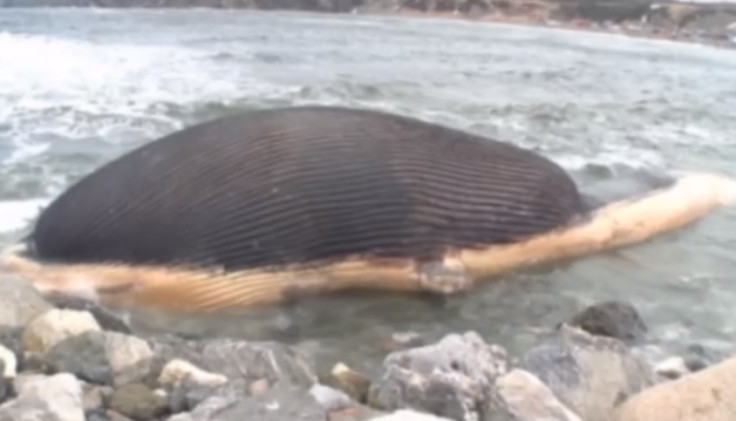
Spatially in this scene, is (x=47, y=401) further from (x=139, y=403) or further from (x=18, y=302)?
(x=18, y=302)

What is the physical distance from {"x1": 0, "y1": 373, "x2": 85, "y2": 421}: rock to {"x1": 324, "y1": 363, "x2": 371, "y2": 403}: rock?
3.97ft

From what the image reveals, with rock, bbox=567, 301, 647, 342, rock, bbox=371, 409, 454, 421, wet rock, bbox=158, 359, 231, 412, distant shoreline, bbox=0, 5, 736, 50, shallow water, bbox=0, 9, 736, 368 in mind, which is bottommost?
distant shoreline, bbox=0, 5, 736, 50

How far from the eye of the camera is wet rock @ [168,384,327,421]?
460 cm

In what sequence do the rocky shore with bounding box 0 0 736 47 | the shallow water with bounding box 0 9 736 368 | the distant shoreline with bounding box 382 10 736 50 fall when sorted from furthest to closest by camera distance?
the rocky shore with bounding box 0 0 736 47 → the distant shoreline with bounding box 382 10 736 50 → the shallow water with bounding box 0 9 736 368

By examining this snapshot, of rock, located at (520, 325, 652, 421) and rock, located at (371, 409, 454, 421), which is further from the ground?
rock, located at (371, 409, 454, 421)

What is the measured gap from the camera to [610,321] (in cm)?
679

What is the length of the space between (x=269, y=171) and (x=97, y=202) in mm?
975

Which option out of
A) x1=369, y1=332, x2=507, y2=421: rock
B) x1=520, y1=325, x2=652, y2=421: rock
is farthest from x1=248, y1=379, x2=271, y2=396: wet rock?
x1=520, y1=325, x2=652, y2=421: rock

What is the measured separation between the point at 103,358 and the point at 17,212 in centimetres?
376

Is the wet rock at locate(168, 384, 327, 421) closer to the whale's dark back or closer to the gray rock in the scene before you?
the gray rock

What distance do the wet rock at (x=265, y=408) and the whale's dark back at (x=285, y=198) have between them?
2070 millimetres

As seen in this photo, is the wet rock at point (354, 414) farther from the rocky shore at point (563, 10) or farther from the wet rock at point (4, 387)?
the rocky shore at point (563, 10)

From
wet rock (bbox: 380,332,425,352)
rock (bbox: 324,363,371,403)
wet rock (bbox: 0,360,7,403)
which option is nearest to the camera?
wet rock (bbox: 0,360,7,403)

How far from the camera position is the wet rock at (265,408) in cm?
460
